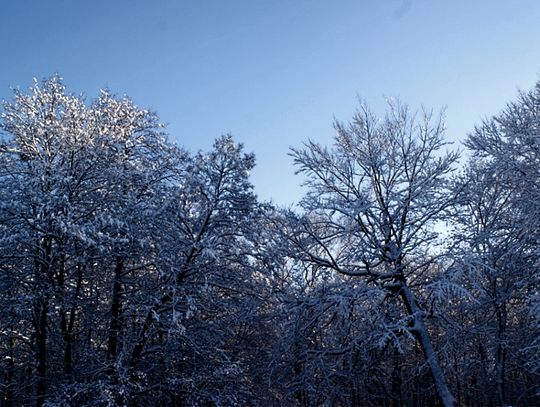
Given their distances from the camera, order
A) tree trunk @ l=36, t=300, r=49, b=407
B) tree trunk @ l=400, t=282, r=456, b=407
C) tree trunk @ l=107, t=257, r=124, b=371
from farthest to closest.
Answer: tree trunk @ l=107, t=257, r=124, b=371, tree trunk @ l=36, t=300, r=49, b=407, tree trunk @ l=400, t=282, r=456, b=407

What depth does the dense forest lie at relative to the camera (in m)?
9.50

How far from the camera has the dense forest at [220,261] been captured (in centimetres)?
950

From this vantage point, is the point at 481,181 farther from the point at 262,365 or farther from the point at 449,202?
the point at 262,365

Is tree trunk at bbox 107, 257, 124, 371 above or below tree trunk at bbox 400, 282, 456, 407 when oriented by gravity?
above

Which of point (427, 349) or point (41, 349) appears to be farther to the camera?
point (41, 349)

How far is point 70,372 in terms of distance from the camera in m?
10.1

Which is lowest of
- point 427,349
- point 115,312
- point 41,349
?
point 427,349

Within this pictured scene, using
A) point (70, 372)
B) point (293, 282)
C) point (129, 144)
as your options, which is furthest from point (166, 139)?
point (70, 372)

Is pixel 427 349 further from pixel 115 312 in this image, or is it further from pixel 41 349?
pixel 41 349

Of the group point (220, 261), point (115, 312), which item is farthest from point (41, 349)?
point (220, 261)

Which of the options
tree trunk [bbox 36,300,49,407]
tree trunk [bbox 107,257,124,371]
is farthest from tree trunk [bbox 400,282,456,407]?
tree trunk [bbox 36,300,49,407]

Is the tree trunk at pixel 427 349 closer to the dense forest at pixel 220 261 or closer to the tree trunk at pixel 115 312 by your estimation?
the dense forest at pixel 220 261

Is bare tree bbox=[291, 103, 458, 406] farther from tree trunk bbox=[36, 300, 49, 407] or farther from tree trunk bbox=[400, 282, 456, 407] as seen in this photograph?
tree trunk bbox=[36, 300, 49, 407]

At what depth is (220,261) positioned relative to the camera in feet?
37.0
